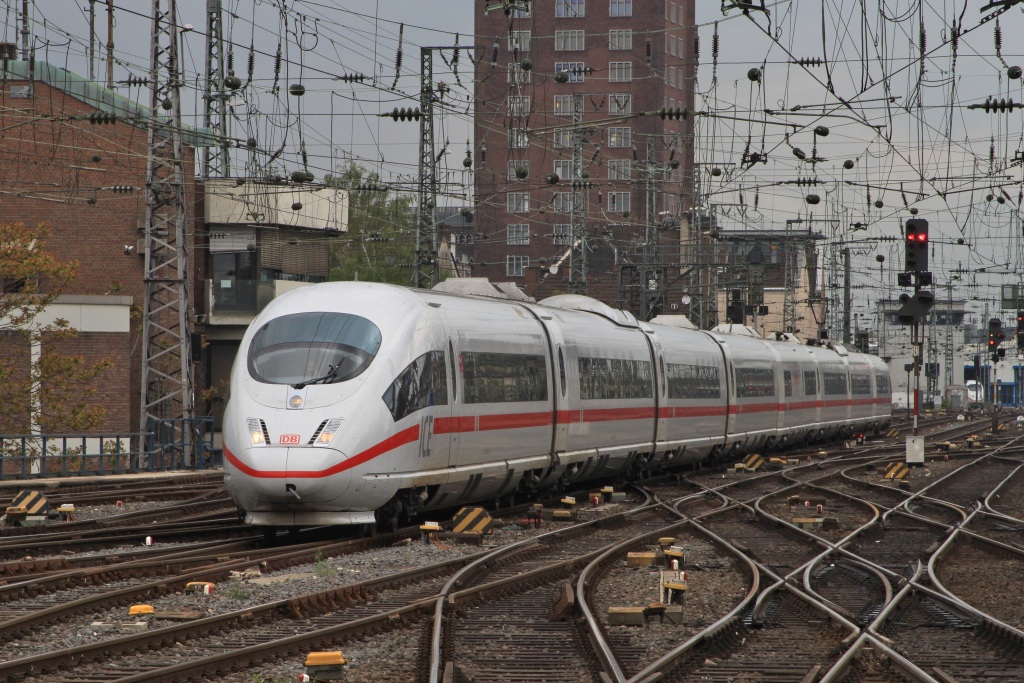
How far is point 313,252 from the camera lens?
51.9m

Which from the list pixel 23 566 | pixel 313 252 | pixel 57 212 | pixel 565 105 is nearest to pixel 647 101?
pixel 565 105

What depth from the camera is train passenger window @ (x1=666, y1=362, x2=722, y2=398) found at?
28.6 m

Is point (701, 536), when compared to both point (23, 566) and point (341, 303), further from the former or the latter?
point (23, 566)

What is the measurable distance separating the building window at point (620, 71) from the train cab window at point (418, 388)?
81.4 metres

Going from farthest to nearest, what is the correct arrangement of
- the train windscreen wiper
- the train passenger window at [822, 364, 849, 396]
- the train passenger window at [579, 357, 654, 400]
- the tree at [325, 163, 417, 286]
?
the tree at [325, 163, 417, 286] → the train passenger window at [822, 364, 849, 396] → the train passenger window at [579, 357, 654, 400] → the train windscreen wiper

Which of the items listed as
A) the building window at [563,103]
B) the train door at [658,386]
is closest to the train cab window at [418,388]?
the train door at [658,386]

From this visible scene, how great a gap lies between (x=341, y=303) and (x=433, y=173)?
620 inches

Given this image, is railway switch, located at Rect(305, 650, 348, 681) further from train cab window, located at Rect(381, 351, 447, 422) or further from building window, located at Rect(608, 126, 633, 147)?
building window, located at Rect(608, 126, 633, 147)

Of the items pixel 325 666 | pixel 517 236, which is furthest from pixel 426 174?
pixel 517 236

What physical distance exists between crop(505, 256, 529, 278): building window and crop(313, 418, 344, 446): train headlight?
83.3 m

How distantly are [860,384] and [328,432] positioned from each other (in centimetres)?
3941

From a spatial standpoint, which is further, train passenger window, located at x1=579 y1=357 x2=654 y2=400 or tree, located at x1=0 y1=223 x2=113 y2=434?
tree, located at x1=0 y1=223 x2=113 y2=434

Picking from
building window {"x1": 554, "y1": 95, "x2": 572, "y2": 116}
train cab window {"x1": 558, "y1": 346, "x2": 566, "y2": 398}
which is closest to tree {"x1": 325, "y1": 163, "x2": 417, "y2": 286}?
building window {"x1": 554, "y1": 95, "x2": 572, "y2": 116}

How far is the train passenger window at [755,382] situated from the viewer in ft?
112
